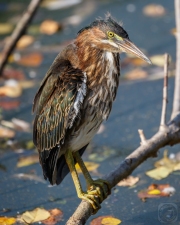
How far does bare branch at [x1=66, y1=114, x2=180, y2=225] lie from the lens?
11.8ft

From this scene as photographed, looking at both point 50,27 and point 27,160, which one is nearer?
point 27,160

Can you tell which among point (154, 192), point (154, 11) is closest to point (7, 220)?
point (154, 192)

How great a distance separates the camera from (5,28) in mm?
7059

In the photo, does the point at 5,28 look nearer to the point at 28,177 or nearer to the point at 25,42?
the point at 25,42

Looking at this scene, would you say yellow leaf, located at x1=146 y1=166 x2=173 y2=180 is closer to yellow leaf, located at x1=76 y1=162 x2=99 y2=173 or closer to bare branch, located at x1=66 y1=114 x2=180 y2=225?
bare branch, located at x1=66 y1=114 x2=180 y2=225

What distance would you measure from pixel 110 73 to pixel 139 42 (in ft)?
9.55

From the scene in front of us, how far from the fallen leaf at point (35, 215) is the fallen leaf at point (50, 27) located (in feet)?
11.1

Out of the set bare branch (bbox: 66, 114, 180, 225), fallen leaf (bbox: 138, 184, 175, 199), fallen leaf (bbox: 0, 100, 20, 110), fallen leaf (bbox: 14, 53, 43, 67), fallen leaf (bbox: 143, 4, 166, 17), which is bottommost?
fallen leaf (bbox: 138, 184, 175, 199)

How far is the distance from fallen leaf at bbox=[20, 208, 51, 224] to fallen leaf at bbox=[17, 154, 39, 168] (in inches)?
28.1

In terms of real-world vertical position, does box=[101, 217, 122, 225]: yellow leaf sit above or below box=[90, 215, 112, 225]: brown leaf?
below

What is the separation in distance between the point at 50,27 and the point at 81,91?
357cm

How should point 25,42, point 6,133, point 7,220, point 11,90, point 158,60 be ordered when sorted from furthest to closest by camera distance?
point 25,42
point 158,60
point 11,90
point 6,133
point 7,220

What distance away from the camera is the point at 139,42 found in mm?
6480

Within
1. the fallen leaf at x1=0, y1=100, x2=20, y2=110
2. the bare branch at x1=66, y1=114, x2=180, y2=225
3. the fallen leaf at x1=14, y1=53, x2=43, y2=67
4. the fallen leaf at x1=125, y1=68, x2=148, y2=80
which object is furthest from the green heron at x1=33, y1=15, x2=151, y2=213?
the fallen leaf at x1=14, y1=53, x2=43, y2=67
